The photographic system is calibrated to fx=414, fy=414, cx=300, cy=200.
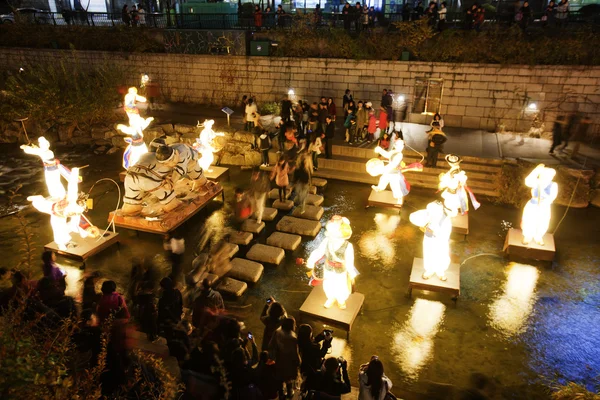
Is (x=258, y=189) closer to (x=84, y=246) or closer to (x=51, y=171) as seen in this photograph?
(x=84, y=246)

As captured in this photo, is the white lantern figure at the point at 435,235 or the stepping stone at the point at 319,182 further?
the stepping stone at the point at 319,182

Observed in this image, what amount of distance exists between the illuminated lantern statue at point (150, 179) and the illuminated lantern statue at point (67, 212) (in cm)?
96

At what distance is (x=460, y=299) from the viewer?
7.37 meters

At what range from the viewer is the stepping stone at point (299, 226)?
367 inches

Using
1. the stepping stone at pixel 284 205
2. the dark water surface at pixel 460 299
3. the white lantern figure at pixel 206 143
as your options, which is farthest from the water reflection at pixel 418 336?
the white lantern figure at pixel 206 143

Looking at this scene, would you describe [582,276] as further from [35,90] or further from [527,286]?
[35,90]

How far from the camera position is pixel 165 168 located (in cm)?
Answer: 877

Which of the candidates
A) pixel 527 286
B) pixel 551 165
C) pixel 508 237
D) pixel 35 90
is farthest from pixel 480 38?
pixel 35 90

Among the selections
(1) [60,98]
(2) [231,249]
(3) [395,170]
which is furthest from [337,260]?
(1) [60,98]

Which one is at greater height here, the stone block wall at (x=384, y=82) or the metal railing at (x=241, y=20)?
the metal railing at (x=241, y=20)

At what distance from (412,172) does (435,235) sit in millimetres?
5542

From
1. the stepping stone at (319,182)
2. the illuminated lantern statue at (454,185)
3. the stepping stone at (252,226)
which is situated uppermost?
the illuminated lantern statue at (454,185)

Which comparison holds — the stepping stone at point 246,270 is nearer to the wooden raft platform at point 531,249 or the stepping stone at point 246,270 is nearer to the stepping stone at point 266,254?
the stepping stone at point 266,254

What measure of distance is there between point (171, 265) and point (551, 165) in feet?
33.6
